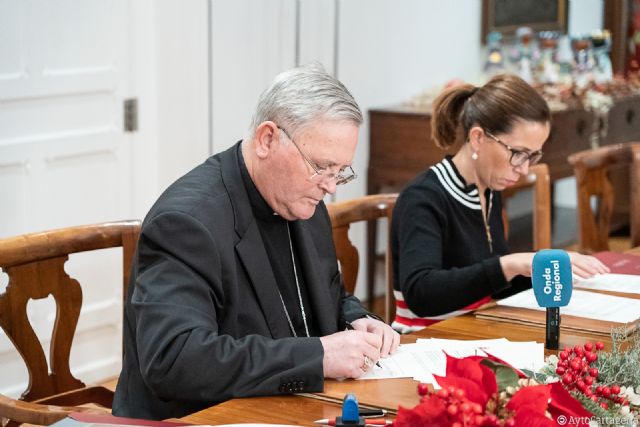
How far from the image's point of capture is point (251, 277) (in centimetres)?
199

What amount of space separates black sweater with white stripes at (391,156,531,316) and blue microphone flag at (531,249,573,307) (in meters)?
0.47

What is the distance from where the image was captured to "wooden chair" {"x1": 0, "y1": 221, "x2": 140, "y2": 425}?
2.10 meters

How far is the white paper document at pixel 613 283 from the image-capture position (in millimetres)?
2607

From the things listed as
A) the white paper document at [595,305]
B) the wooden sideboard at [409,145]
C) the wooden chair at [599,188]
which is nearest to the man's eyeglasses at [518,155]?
the white paper document at [595,305]

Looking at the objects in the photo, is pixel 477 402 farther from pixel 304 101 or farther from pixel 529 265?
pixel 529 265

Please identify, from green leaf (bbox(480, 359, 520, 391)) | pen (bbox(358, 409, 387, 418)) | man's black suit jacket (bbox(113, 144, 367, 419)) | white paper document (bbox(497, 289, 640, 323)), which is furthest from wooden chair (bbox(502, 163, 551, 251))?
green leaf (bbox(480, 359, 520, 391))

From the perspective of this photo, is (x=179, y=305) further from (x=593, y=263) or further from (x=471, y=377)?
(x=593, y=263)

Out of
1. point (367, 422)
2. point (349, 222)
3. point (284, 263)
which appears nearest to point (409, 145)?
point (349, 222)

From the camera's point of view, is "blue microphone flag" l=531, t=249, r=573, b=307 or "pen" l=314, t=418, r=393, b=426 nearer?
"pen" l=314, t=418, r=393, b=426

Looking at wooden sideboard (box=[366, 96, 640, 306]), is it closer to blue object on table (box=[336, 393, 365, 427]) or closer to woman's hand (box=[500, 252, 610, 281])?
woman's hand (box=[500, 252, 610, 281])

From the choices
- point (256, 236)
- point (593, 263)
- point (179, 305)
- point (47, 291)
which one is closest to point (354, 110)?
point (256, 236)

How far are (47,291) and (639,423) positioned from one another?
122cm

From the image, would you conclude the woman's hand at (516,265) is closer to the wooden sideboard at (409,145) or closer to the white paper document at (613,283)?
the white paper document at (613,283)
